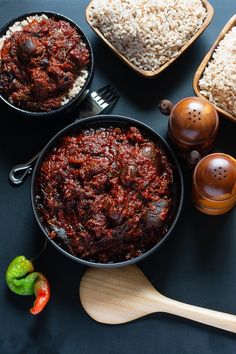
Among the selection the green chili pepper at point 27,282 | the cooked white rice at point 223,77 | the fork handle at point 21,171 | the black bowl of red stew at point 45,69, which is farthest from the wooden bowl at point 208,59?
the green chili pepper at point 27,282

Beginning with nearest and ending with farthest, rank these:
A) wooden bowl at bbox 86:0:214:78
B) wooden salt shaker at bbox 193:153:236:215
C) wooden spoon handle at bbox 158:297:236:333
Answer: wooden salt shaker at bbox 193:153:236:215, wooden spoon handle at bbox 158:297:236:333, wooden bowl at bbox 86:0:214:78

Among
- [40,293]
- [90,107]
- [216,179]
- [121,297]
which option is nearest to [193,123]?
[216,179]

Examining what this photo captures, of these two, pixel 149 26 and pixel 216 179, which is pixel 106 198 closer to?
pixel 216 179

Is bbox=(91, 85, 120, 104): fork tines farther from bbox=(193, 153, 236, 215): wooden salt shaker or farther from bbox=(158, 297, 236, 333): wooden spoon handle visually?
bbox=(158, 297, 236, 333): wooden spoon handle

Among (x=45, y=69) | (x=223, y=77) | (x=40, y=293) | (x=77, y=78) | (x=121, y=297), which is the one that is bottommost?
(x=121, y=297)

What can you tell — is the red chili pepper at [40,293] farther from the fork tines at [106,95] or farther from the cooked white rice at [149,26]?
the cooked white rice at [149,26]

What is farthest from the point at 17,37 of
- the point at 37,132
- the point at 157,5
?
the point at 157,5

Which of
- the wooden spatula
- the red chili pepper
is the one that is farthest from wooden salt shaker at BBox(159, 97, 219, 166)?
the red chili pepper
